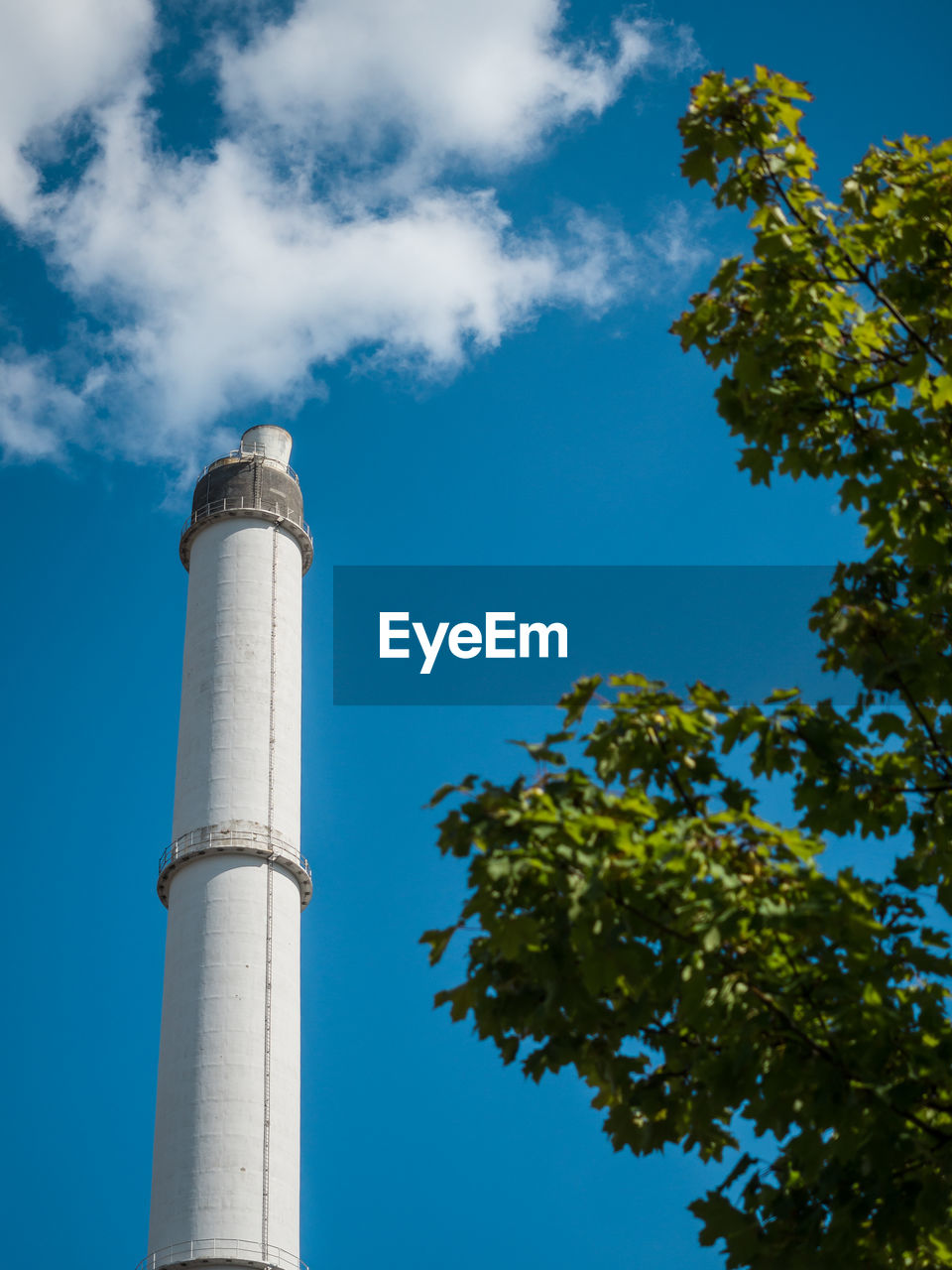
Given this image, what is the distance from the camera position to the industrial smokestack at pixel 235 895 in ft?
144

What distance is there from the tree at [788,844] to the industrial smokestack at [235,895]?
36888mm

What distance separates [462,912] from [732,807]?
2.08 meters

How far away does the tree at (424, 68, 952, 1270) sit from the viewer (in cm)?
830

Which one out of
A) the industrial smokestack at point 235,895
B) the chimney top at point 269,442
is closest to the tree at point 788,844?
the industrial smokestack at point 235,895

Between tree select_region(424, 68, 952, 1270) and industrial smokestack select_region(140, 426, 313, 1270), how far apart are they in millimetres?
36888

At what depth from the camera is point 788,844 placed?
8.73 m

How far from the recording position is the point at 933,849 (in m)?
9.98

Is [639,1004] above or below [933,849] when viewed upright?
below

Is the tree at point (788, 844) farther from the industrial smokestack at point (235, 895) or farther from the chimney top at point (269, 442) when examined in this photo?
the chimney top at point (269, 442)

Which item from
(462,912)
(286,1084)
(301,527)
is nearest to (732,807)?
(462,912)

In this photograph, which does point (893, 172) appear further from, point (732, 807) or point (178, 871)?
point (178, 871)

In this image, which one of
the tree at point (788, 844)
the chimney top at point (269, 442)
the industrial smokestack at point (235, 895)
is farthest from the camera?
the chimney top at point (269, 442)

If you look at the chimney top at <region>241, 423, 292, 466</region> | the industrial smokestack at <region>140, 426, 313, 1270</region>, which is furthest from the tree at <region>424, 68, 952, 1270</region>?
the chimney top at <region>241, 423, 292, 466</region>

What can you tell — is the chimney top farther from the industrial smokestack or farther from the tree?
the tree
